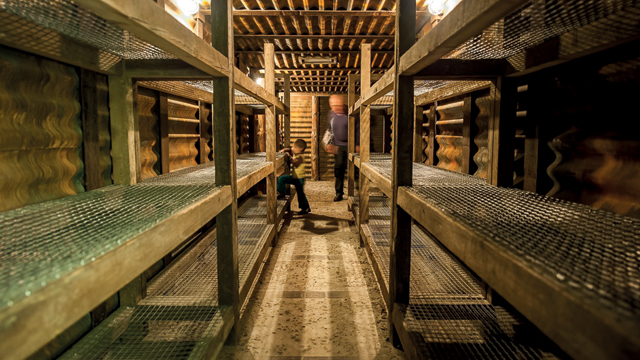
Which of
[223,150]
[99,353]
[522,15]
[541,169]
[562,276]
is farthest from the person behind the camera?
[541,169]

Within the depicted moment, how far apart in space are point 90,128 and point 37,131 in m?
0.40

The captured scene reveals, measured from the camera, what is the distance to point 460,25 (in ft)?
3.76

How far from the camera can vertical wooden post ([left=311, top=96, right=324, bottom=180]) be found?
37.1ft

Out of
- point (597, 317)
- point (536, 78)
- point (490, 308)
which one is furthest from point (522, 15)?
point (490, 308)

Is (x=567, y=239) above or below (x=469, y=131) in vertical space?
below

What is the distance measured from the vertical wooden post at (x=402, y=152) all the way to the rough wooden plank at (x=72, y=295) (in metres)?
1.40

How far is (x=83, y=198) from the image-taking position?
5.59 feet

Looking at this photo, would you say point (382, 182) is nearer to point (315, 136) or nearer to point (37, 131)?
point (37, 131)

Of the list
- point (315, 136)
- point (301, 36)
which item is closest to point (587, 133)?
point (301, 36)

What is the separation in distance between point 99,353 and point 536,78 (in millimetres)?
3324

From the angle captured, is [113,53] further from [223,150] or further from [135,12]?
[135,12]

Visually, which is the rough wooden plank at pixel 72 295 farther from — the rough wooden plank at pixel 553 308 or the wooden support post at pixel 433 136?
the wooden support post at pixel 433 136

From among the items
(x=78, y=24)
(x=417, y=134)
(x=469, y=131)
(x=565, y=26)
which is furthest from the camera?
(x=417, y=134)

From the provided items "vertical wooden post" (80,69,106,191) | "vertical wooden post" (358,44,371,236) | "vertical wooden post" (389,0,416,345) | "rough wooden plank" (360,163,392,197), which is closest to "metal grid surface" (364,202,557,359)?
"vertical wooden post" (389,0,416,345)
